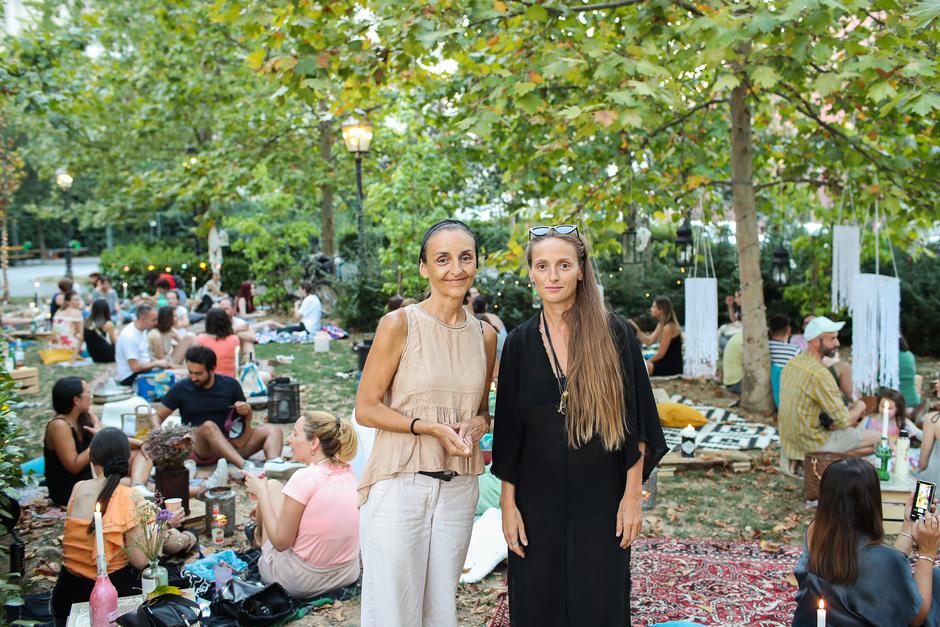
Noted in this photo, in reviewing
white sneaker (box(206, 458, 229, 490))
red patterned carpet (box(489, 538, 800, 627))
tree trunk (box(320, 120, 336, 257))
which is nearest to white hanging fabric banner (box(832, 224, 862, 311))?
red patterned carpet (box(489, 538, 800, 627))

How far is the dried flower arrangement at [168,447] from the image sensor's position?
5988 millimetres

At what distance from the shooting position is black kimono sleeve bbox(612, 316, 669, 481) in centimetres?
314

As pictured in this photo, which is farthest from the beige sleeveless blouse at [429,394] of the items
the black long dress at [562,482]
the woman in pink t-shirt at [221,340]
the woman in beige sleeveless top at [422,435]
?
the woman in pink t-shirt at [221,340]

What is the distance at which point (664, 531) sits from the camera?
625cm

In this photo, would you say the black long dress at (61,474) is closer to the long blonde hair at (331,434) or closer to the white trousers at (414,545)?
the long blonde hair at (331,434)

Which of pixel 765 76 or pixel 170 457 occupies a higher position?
pixel 765 76

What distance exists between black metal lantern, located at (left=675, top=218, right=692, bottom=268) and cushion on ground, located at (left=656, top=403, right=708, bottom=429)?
2.32 m

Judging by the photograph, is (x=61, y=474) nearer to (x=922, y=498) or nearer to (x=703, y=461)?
(x=703, y=461)

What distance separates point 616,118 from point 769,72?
4.30ft

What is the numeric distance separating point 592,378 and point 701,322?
22.3ft

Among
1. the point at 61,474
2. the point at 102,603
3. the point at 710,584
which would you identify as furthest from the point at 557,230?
the point at 61,474

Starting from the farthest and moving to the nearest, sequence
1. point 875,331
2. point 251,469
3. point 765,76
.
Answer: point 875,331
point 251,469
point 765,76

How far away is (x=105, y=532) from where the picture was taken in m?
4.57

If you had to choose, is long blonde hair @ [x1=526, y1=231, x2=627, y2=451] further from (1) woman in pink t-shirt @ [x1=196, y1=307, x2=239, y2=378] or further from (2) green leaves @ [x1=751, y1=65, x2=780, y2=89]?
(1) woman in pink t-shirt @ [x1=196, y1=307, x2=239, y2=378]
